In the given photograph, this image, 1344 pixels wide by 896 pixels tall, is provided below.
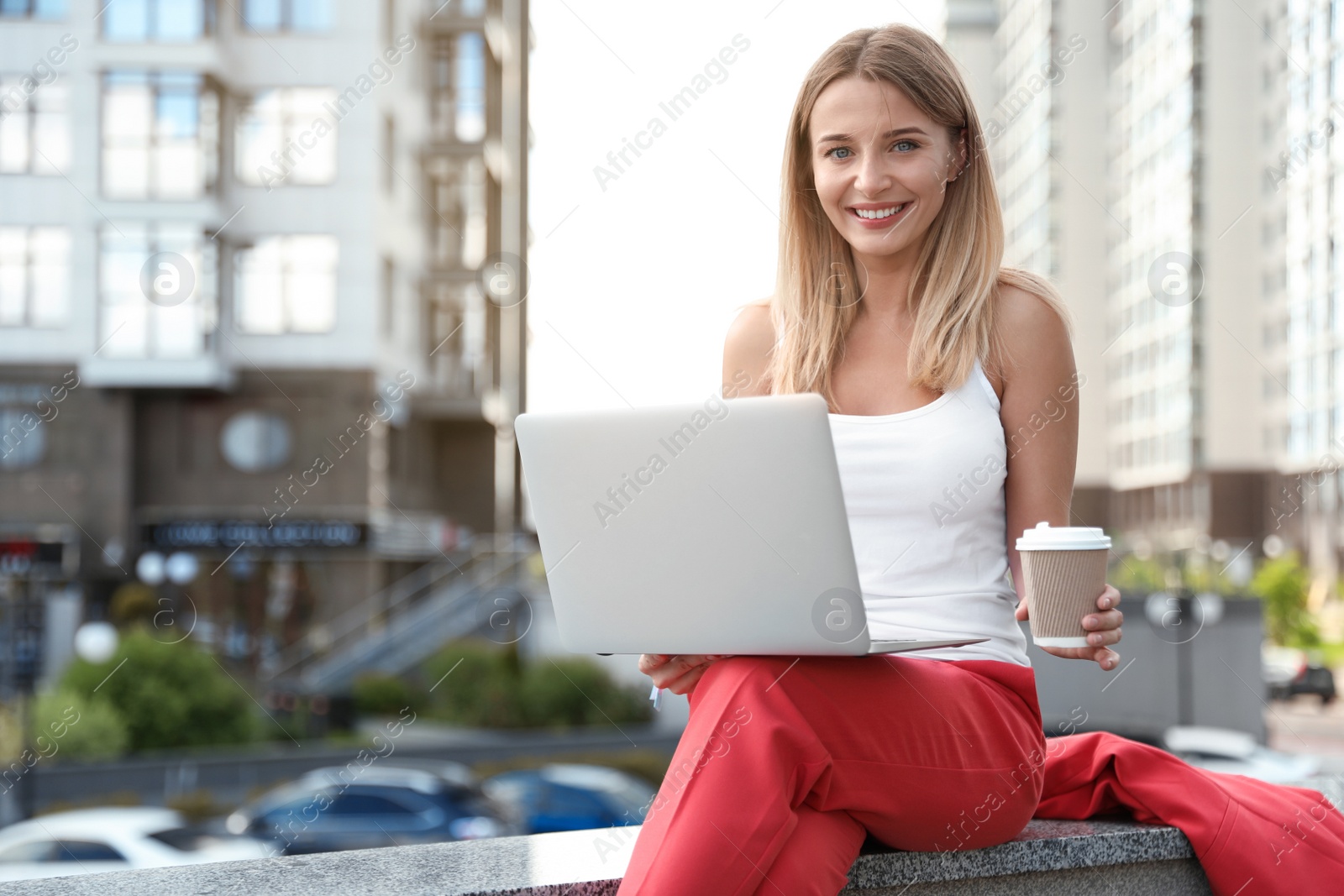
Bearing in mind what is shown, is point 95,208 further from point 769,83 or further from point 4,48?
point 769,83

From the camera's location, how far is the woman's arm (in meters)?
1.89

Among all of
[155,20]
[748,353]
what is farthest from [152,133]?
[748,353]

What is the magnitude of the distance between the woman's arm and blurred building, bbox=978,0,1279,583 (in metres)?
39.4

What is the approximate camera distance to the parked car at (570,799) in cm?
983

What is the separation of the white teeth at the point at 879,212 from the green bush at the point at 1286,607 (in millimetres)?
35082

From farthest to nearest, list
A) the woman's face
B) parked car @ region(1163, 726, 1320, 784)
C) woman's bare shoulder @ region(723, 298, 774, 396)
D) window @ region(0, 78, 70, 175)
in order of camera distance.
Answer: window @ region(0, 78, 70, 175) → parked car @ region(1163, 726, 1320, 784) → woman's bare shoulder @ region(723, 298, 774, 396) → the woman's face

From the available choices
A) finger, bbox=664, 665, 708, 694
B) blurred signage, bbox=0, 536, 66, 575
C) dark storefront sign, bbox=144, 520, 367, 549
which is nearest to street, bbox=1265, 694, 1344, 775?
dark storefront sign, bbox=144, 520, 367, 549

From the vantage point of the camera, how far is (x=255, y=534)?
2008 cm

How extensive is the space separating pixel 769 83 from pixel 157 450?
17432 mm

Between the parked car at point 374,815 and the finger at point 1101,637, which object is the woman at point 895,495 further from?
the parked car at point 374,815

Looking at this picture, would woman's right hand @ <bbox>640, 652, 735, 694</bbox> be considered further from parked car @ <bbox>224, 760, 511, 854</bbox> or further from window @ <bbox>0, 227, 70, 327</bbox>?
window @ <bbox>0, 227, 70, 327</bbox>

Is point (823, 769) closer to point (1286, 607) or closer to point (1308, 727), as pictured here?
point (1308, 727)

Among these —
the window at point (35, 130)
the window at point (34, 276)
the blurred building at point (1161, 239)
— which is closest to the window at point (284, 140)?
the window at point (35, 130)

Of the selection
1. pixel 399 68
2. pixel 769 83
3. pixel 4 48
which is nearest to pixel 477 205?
pixel 399 68
